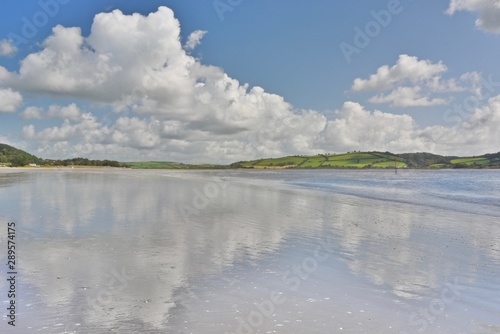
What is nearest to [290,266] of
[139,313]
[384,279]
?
[384,279]

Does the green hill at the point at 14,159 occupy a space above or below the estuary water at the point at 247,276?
above

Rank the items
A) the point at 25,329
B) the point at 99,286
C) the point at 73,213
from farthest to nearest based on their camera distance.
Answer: the point at 73,213 → the point at 99,286 → the point at 25,329

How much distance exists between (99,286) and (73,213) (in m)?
13.7

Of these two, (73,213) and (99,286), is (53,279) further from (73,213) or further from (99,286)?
(73,213)

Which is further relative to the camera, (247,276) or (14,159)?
(14,159)

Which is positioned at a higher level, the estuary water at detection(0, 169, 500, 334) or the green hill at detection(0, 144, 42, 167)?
the green hill at detection(0, 144, 42, 167)

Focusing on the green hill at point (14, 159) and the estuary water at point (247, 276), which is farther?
the green hill at point (14, 159)

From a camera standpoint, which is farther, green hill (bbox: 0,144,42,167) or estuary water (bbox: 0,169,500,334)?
green hill (bbox: 0,144,42,167)

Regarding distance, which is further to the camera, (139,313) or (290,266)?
(290,266)

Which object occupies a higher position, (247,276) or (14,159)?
(14,159)

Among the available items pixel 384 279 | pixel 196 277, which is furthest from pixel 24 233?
pixel 384 279

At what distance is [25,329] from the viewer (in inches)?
263

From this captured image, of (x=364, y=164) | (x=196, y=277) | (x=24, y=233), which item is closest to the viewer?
(x=196, y=277)

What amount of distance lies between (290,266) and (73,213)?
14.9 meters
